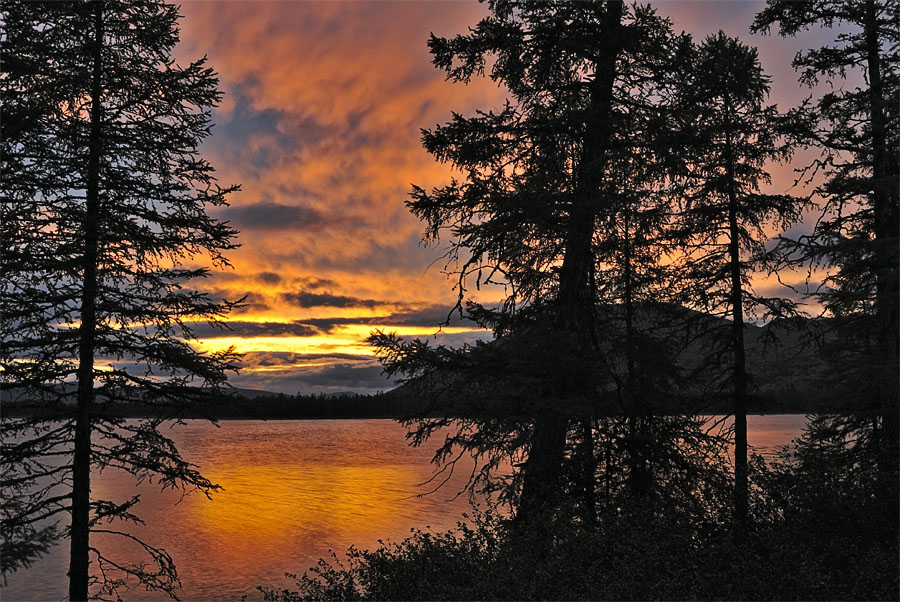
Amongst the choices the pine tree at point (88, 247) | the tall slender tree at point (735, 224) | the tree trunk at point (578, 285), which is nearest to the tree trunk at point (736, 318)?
the tall slender tree at point (735, 224)

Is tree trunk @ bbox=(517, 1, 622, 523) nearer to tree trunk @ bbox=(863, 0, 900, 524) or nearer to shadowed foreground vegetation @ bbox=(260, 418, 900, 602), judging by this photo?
shadowed foreground vegetation @ bbox=(260, 418, 900, 602)

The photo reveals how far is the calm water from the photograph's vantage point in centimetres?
2808

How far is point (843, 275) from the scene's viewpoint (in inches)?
757

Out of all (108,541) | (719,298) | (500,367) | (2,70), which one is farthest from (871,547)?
(108,541)

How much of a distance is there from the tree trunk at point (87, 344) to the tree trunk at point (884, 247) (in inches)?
691

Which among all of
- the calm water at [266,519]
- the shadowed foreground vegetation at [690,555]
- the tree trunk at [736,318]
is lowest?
the calm water at [266,519]

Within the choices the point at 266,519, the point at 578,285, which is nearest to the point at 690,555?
the point at 578,285

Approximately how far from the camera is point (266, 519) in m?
40.2

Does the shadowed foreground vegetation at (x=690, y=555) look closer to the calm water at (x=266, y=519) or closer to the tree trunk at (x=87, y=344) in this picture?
the tree trunk at (x=87, y=344)

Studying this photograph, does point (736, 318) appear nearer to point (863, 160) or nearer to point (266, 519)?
point (863, 160)

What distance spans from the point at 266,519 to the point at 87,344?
94.0ft

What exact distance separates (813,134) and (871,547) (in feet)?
39.0

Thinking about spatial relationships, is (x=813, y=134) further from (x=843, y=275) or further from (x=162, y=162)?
(x=162, y=162)

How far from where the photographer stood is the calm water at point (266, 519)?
92.1 ft
